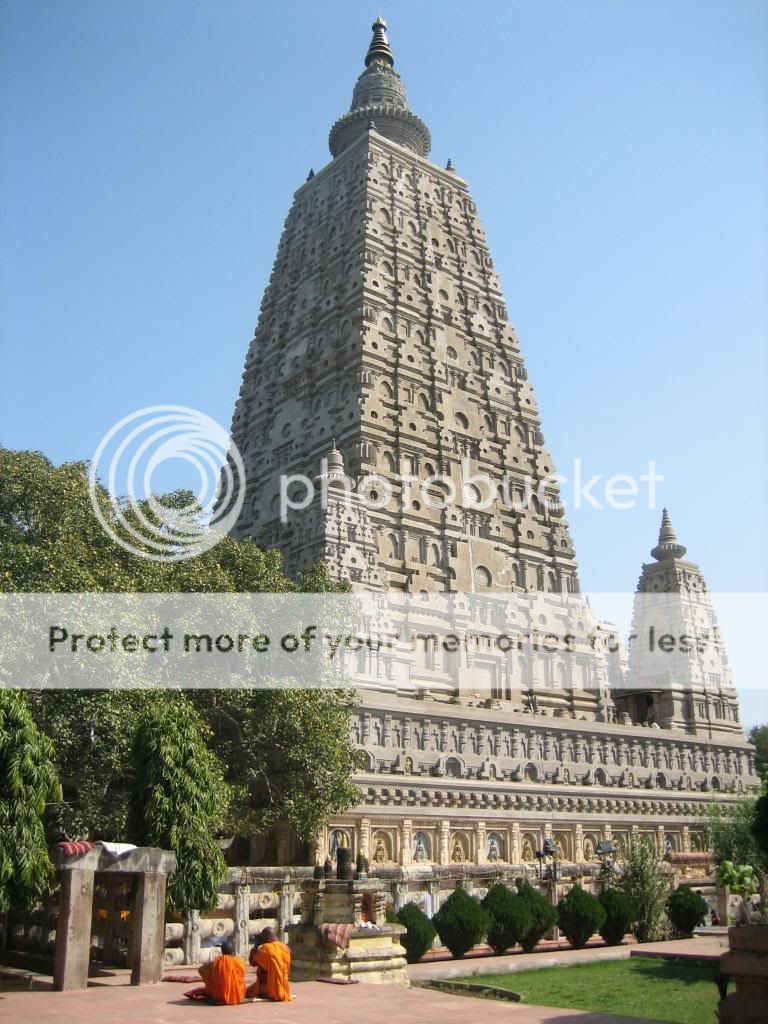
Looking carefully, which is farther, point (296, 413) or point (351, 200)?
point (351, 200)

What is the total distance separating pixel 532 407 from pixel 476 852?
2957 centimetres

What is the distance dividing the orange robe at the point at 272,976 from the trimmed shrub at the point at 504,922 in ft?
33.3

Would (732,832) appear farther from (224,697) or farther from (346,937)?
(346,937)

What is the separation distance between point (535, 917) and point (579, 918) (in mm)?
1652

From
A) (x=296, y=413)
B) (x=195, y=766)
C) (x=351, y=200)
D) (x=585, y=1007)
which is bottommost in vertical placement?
(x=585, y=1007)

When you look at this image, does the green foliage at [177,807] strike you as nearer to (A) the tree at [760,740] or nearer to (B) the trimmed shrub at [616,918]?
(B) the trimmed shrub at [616,918]

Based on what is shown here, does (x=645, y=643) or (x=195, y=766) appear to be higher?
(x=645, y=643)

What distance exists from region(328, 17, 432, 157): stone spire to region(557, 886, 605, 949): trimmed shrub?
2037 inches

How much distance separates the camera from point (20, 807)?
1538 centimetres

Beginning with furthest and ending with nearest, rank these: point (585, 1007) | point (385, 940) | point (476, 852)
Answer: point (476, 852)
point (385, 940)
point (585, 1007)

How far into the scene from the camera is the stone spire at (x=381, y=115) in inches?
2490

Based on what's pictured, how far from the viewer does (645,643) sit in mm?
60000

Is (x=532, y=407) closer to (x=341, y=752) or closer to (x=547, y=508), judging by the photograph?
(x=547, y=508)

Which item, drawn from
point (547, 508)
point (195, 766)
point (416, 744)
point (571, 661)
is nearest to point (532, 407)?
point (547, 508)
